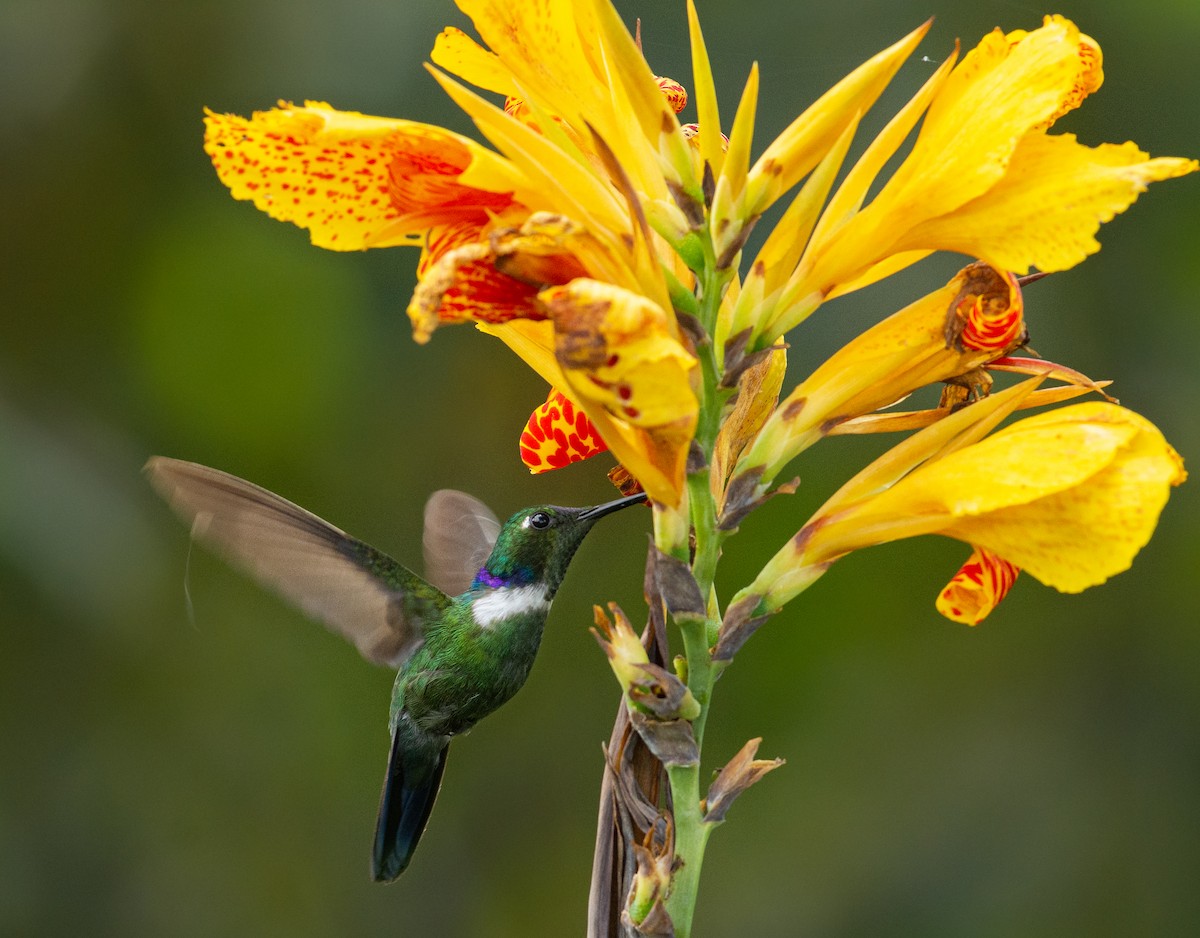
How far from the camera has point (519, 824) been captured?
312cm

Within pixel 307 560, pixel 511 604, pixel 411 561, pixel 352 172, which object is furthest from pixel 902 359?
pixel 411 561

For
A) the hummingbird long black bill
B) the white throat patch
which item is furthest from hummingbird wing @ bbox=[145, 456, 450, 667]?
the hummingbird long black bill

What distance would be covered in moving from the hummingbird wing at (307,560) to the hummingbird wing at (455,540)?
95 mm

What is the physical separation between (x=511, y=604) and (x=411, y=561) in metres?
1.41

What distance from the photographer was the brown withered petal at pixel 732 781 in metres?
1.15

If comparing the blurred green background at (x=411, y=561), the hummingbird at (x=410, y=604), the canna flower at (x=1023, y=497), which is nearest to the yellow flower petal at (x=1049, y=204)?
the canna flower at (x=1023, y=497)

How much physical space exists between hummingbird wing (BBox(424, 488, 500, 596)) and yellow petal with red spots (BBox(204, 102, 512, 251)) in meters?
0.79

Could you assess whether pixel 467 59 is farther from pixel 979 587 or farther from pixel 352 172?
pixel 979 587

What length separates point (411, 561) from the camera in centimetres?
316

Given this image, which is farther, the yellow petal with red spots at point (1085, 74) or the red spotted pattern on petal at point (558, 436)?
the red spotted pattern on petal at point (558, 436)

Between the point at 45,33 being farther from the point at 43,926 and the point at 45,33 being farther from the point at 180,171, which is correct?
the point at 43,926

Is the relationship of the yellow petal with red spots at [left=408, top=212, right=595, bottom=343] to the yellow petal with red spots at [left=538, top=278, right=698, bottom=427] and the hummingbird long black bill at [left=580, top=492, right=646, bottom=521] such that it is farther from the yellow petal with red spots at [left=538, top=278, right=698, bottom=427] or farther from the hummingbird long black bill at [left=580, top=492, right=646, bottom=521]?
the hummingbird long black bill at [left=580, top=492, right=646, bottom=521]

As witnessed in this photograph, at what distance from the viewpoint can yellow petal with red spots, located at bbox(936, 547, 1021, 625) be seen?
4.16 ft

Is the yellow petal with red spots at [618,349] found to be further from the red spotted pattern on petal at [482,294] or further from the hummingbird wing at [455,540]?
the hummingbird wing at [455,540]
